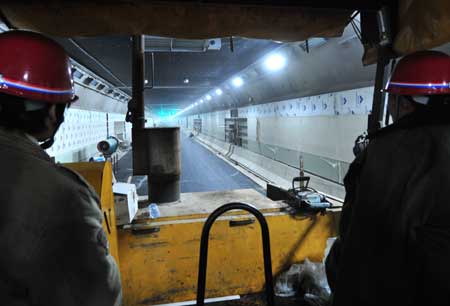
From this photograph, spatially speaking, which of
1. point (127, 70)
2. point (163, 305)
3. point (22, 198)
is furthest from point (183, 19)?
point (127, 70)

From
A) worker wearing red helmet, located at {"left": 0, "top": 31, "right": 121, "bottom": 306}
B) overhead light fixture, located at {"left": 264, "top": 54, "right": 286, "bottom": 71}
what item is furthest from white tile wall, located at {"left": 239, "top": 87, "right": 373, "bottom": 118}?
worker wearing red helmet, located at {"left": 0, "top": 31, "right": 121, "bottom": 306}

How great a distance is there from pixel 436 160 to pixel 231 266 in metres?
2.45

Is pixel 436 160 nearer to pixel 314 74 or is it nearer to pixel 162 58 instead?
pixel 314 74

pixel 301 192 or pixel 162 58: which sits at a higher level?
pixel 162 58

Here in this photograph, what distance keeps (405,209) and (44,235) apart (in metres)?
1.49

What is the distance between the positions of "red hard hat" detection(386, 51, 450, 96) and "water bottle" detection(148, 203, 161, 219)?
248 centimetres

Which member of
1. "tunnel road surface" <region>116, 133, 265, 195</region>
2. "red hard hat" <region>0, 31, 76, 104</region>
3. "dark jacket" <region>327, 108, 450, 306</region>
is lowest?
"tunnel road surface" <region>116, 133, 265, 195</region>

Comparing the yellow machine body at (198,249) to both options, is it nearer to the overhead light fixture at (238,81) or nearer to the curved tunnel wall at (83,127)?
the curved tunnel wall at (83,127)

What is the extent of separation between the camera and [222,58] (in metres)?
8.98

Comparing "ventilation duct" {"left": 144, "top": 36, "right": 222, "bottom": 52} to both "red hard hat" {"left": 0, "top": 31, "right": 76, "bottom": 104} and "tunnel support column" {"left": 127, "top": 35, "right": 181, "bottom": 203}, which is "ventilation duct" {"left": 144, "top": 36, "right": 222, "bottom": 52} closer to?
"tunnel support column" {"left": 127, "top": 35, "right": 181, "bottom": 203}

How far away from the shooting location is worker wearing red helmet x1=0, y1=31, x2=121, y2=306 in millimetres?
1088

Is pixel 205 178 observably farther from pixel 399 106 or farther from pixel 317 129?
pixel 399 106

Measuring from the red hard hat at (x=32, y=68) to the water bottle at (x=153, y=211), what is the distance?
6.66 ft

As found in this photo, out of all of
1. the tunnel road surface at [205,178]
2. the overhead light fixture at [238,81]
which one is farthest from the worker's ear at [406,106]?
the overhead light fixture at [238,81]
